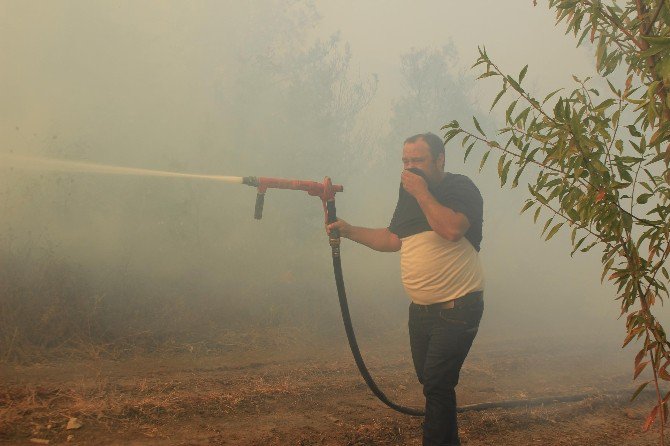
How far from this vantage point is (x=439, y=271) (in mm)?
4129

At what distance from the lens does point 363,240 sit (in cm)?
512

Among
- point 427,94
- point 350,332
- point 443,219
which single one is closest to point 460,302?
point 443,219

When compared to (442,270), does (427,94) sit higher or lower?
higher

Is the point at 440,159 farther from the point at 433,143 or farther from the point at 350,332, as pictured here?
the point at 350,332

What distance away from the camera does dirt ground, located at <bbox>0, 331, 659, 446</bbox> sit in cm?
416

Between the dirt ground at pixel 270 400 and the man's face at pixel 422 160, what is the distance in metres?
2.44

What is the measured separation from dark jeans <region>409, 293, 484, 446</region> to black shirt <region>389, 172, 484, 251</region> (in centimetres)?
60

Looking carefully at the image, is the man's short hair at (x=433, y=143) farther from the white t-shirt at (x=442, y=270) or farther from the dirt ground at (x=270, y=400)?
the dirt ground at (x=270, y=400)

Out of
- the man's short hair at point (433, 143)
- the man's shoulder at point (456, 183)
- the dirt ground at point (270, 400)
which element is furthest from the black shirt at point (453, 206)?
the dirt ground at point (270, 400)

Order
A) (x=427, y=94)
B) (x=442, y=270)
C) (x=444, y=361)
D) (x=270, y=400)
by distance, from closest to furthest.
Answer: (x=444, y=361)
(x=442, y=270)
(x=270, y=400)
(x=427, y=94)

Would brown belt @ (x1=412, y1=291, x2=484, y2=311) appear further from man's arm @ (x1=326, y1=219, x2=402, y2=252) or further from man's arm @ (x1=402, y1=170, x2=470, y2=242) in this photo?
man's arm @ (x1=326, y1=219, x2=402, y2=252)

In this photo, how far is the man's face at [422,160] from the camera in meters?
4.53

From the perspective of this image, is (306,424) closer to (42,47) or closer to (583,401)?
(583,401)

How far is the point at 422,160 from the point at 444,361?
1.79 metres
